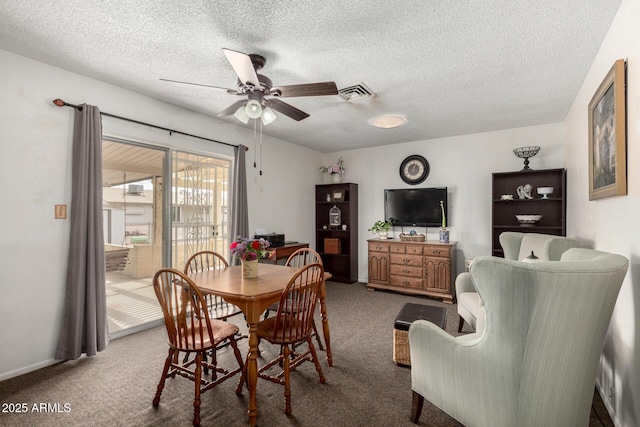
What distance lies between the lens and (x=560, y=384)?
50.4 inches

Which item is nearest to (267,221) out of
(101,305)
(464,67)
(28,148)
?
(101,305)

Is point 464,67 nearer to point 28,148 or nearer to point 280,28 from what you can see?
point 280,28

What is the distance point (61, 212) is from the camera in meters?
2.66

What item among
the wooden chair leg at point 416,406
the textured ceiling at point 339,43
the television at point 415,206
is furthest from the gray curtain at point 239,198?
the wooden chair leg at point 416,406

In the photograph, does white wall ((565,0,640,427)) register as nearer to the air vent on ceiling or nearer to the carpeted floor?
the carpeted floor

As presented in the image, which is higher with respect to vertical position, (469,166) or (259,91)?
(259,91)

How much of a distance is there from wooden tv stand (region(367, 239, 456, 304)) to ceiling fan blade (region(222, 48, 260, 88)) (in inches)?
135

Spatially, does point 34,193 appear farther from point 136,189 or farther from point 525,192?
point 525,192

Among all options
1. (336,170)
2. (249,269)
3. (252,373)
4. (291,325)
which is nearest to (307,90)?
(249,269)

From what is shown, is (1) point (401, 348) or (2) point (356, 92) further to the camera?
(2) point (356, 92)

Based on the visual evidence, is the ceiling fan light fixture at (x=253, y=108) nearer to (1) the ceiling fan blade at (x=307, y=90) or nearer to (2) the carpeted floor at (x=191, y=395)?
(1) the ceiling fan blade at (x=307, y=90)

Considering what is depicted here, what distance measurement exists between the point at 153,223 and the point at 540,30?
4112mm

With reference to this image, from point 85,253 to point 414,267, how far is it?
408cm

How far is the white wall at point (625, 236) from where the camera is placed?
155 cm
